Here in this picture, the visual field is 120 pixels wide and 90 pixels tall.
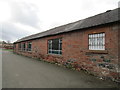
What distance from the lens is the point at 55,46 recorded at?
32.7 ft

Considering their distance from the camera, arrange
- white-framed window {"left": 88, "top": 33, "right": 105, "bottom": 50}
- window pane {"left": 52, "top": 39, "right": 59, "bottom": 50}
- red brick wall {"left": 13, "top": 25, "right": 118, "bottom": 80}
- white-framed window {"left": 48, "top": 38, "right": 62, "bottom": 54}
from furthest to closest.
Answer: window pane {"left": 52, "top": 39, "right": 59, "bottom": 50}, white-framed window {"left": 48, "top": 38, "right": 62, "bottom": 54}, white-framed window {"left": 88, "top": 33, "right": 105, "bottom": 50}, red brick wall {"left": 13, "top": 25, "right": 118, "bottom": 80}

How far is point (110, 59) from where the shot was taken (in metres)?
5.21

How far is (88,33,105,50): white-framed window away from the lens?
5773 millimetres

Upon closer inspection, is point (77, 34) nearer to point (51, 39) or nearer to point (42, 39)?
point (51, 39)

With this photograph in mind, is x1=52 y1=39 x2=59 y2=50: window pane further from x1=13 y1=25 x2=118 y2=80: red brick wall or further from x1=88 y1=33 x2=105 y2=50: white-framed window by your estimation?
x1=88 y1=33 x2=105 y2=50: white-framed window

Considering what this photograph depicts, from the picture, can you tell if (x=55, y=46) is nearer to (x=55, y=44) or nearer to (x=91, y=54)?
(x=55, y=44)

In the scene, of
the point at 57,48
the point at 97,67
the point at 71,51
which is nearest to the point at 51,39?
the point at 57,48

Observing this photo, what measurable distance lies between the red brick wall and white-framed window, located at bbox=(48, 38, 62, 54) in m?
0.55

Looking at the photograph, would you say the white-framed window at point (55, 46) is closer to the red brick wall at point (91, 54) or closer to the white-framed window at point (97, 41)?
the red brick wall at point (91, 54)

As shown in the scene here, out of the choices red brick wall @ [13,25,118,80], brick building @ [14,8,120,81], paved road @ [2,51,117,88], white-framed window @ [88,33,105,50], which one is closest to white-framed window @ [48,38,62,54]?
brick building @ [14,8,120,81]

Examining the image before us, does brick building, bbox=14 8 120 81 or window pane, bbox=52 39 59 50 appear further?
window pane, bbox=52 39 59 50

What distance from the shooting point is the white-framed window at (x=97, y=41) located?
18.9ft

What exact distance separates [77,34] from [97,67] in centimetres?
311

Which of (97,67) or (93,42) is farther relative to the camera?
(93,42)
